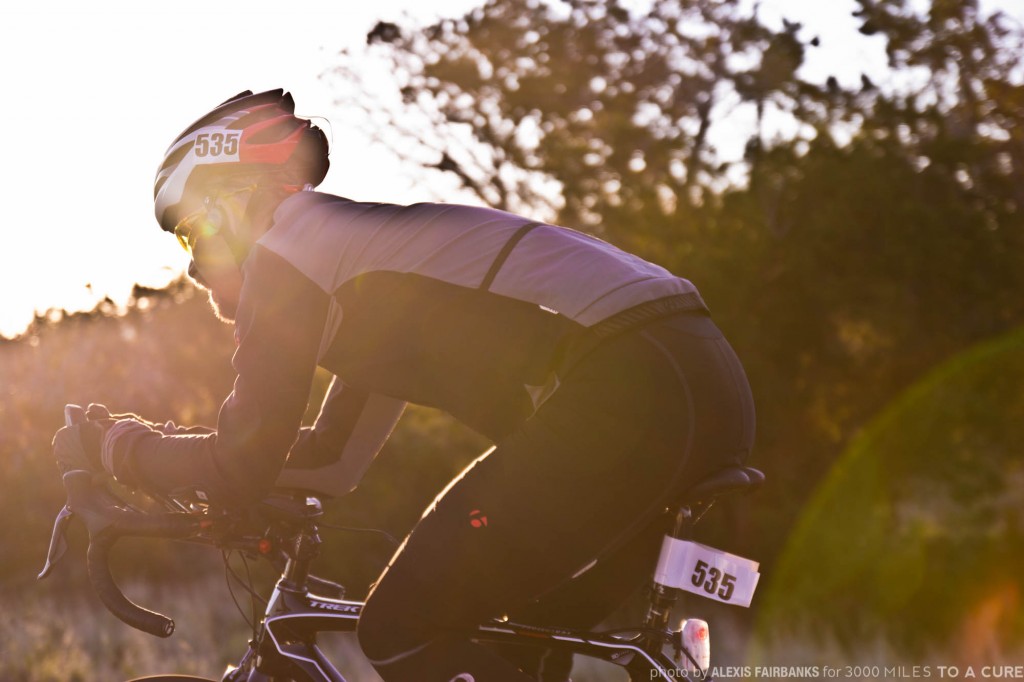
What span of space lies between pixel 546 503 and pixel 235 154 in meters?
1.33

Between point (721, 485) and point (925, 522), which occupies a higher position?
point (721, 485)

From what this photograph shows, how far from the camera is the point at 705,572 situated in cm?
266

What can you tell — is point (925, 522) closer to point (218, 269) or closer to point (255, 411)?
point (218, 269)

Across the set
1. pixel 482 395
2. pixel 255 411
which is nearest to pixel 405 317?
pixel 482 395

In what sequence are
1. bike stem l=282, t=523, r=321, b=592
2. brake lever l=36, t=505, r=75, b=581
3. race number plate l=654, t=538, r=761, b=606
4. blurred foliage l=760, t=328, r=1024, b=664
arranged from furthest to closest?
blurred foliage l=760, t=328, r=1024, b=664
bike stem l=282, t=523, r=321, b=592
brake lever l=36, t=505, r=75, b=581
race number plate l=654, t=538, r=761, b=606

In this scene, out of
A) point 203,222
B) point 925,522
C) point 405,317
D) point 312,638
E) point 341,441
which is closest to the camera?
point 405,317

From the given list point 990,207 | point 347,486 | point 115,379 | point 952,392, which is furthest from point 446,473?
point 347,486

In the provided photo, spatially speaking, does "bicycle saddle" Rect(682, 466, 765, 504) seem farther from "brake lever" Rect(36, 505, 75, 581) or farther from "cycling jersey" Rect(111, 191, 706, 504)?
"brake lever" Rect(36, 505, 75, 581)

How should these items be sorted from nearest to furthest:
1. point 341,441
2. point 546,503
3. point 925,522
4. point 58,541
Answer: point 546,503 → point 58,541 → point 341,441 → point 925,522

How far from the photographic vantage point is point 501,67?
39.4 feet

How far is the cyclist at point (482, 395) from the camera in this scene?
8.33 ft

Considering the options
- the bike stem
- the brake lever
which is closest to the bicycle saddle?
the bike stem

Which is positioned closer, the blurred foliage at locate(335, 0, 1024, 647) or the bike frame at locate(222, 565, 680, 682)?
the bike frame at locate(222, 565, 680, 682)

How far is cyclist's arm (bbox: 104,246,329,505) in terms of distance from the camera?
8.75ft
